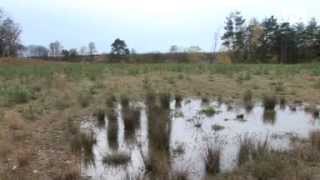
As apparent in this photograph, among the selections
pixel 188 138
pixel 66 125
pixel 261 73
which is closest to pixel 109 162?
pixel 188 138

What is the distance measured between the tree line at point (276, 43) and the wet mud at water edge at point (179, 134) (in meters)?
46.3

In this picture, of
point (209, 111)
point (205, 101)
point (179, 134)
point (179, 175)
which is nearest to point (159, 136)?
point (179, 134)

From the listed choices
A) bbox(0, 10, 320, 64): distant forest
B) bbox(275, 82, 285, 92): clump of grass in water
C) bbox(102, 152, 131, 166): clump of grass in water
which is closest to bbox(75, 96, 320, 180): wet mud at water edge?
bbox(102, 152, 131, 166): clump of grass in water

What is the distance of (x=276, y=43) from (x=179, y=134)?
53.6 metres

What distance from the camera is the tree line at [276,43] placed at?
57781mm

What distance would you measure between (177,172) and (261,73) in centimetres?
1853

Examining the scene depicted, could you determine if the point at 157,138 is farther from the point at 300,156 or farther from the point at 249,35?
the point at 249,35

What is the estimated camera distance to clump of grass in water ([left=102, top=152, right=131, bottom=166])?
696 centimetres

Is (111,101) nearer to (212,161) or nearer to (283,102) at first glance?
(283,102)

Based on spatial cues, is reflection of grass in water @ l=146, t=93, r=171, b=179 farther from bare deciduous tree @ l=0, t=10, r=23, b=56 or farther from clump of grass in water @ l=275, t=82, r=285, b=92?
bare deciduous tree @ l=0, t=10, r=23, b=56

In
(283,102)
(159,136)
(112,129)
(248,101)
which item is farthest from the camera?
(248,101)

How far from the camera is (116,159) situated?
7062 millimetres

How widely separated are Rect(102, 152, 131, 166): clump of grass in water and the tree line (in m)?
51.3

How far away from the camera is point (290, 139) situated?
27.0ft
